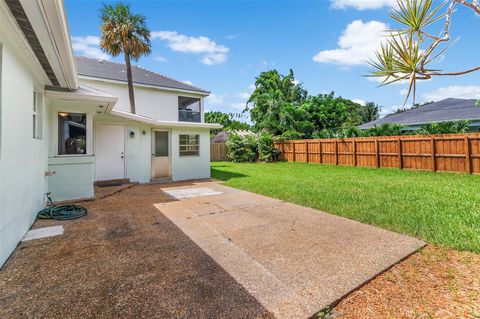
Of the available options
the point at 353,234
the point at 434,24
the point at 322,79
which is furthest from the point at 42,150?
the point at 322,79

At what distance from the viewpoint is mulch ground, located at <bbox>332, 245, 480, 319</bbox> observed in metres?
2.06

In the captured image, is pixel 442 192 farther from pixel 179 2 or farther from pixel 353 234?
pixel 179 2

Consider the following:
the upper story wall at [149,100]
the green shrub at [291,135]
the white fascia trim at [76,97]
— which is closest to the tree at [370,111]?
the green shrub at [291,135]

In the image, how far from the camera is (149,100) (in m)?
14.8

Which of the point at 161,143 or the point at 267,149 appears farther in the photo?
the point at 267,149

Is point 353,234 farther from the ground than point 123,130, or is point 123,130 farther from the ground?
point 123,130

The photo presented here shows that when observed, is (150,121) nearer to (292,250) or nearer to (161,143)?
(161,143)

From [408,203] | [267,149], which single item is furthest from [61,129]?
[267,149]

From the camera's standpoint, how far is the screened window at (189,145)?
11023 millimetres

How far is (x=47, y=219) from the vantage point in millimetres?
4891

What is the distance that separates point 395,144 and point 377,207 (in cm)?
904

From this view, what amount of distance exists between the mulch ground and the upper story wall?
47.8ft

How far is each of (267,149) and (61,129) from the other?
15130mm

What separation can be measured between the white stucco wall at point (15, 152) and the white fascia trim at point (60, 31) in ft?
1.79
